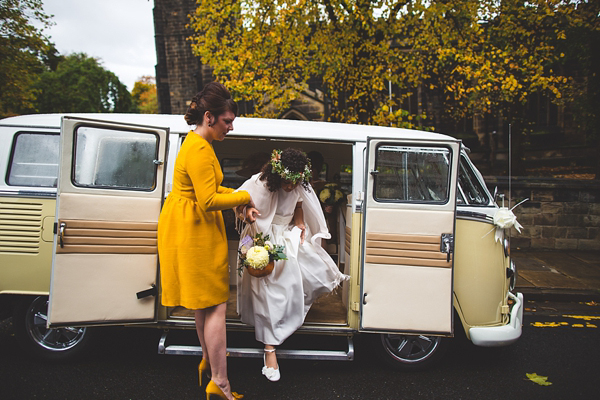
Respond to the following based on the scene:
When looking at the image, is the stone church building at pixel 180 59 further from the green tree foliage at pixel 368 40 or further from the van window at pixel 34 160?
the van window at pixel 34 160

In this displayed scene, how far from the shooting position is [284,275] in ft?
12.1

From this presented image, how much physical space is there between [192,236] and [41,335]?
2.20 metres

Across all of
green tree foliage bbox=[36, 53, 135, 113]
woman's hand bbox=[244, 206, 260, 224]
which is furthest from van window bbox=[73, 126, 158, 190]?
green tree foliage bbox=[36, 53, 135, 113]

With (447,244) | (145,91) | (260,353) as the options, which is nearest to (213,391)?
(260,353)

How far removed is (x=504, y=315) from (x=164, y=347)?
10.2 feet

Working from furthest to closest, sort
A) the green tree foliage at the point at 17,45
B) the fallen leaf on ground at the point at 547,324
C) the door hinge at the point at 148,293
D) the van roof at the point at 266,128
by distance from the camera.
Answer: the green tree foliage at the point at 17,45, the fallen leaf on ground at the point at 547,324, the van roof at the point at 266,128, the door hinge at the point at 148,293

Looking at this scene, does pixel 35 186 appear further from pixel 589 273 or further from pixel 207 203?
pixel 589 273

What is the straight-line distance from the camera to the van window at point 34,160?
3.90 m

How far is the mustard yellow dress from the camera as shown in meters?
2.89

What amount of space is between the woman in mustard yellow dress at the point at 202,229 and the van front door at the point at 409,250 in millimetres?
1253

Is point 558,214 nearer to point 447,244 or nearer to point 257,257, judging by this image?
point 447,244

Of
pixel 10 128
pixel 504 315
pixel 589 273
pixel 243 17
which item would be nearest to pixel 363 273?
pixel 504 315

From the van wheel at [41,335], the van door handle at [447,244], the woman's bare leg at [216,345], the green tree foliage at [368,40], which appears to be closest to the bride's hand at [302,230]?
the woman's bare leg at [216,345]

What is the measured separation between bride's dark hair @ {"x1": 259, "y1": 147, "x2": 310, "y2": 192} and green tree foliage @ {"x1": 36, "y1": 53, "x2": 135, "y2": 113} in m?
30.2
